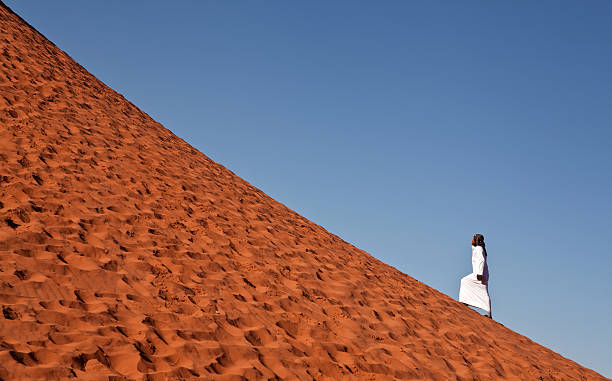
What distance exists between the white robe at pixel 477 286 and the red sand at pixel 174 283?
0.90ft

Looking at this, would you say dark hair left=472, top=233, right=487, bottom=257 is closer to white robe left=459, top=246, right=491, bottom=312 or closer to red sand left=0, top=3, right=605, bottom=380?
white robe left=459, top=246, right=491, bottom=312

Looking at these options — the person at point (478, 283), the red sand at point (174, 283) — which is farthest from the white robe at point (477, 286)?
the red sand at point (174, 283)

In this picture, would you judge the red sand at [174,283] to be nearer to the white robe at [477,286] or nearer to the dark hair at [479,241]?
the white robe at [477,286]

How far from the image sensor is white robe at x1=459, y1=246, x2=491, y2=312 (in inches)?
376

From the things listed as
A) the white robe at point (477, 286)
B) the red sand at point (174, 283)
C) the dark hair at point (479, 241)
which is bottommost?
the red sand at point (174, 283)

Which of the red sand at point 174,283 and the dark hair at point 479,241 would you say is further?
the dark hair at point 479,241

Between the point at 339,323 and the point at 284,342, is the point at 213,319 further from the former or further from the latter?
the point at 339,323

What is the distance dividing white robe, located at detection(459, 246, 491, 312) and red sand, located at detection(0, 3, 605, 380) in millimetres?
275

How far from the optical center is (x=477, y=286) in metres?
9.69

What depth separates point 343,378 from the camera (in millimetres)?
4770

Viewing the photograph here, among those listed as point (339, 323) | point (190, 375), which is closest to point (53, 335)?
point (190, 375)

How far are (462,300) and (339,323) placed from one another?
14.9ft

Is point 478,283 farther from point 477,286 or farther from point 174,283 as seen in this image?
point 174,283

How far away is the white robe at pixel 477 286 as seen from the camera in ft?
31.3
